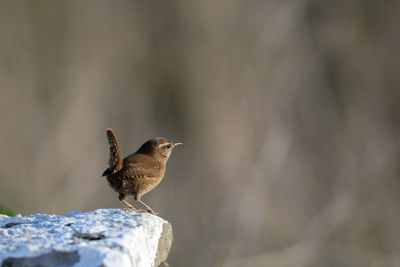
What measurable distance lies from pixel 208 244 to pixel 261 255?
1.26m

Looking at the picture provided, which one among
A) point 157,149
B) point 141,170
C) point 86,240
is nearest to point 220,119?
point 157,149

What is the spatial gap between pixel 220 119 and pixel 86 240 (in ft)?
29.4

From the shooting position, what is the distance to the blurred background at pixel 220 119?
10219 mm

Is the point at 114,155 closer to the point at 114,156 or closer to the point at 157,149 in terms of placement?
the point at 114,156

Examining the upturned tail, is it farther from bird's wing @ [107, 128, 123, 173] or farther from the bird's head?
the bird's head

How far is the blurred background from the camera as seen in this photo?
33.5ft

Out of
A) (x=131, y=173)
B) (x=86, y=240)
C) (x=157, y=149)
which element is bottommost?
(x=86, y=240)

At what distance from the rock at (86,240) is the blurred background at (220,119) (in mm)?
6910

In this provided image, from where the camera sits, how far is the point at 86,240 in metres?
2.28

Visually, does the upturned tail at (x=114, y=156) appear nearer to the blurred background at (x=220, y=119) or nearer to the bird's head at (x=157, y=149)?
the bird's head at (x=157, y=149)

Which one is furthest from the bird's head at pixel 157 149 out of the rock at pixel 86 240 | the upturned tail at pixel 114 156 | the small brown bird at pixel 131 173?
the rock at pixel 86 240

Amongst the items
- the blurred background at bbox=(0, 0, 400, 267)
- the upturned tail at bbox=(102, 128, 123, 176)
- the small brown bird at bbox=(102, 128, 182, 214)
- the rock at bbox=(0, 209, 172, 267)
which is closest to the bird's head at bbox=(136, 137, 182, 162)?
the small brown bird at bbox=(102, 128, 182, 214)

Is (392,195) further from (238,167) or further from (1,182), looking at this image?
(1,182)

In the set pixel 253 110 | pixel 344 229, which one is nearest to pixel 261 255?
pixel 344 229
